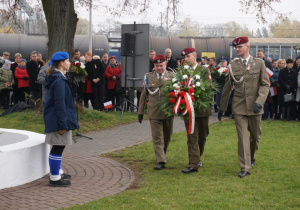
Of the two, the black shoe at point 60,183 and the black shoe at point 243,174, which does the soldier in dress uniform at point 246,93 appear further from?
the black shoe at point 60,183

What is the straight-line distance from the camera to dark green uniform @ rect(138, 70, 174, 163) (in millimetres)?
8797

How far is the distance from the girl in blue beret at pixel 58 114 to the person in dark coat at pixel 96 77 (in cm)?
997

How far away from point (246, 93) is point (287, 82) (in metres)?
8.38

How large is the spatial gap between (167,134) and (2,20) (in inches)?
428

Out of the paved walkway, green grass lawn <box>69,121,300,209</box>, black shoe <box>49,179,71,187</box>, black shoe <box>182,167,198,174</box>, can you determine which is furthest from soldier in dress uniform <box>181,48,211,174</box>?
black shoe <box>49,179,71,187</box>

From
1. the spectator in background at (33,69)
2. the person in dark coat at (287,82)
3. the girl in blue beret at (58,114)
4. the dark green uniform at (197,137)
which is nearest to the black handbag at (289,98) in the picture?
the person in dark coat at (287,82)

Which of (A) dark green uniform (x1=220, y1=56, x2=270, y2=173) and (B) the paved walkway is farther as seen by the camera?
(A) dark green uniform (x1=220, y1=56, x2=270, y2=173)

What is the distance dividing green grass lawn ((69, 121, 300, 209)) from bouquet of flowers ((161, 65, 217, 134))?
1.02 metres

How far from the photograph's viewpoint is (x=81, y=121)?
14250mm

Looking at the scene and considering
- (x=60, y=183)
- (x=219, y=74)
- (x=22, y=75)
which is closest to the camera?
(x=60, y=183)

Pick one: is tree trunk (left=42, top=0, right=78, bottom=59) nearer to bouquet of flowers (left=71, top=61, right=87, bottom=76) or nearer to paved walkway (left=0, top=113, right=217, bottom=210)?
bouquet of flowers (left=71, top=61, right=87, bottom=76)

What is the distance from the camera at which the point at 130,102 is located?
681 inches

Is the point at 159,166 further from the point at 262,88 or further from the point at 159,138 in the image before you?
the point at 262,88

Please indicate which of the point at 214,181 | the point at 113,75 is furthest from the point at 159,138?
the point at 113,75
